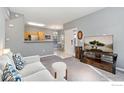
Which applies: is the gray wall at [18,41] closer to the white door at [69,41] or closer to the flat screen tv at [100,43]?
the white door at [69,41]

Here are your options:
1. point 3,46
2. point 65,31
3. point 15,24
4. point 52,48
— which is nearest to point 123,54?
point 65,31

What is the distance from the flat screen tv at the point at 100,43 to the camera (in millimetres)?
2438

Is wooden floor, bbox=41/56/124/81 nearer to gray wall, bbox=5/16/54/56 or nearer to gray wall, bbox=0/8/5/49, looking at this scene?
gray wall, bbox=5/16/54/56

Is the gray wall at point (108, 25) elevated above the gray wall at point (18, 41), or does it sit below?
above

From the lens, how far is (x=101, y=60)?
8.55 ft

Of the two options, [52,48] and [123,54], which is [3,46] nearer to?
[52,48]

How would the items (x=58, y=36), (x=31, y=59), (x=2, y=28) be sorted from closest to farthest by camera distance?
1. (x=2, y=28)
2. (x=31, y=59)
3. (x=58, y=36)

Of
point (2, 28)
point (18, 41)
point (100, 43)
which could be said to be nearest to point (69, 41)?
point (100, 43)

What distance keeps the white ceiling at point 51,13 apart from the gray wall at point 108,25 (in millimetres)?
258

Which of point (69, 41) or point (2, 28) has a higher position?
point (2, 28)

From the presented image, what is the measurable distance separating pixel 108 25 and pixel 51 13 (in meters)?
1.37

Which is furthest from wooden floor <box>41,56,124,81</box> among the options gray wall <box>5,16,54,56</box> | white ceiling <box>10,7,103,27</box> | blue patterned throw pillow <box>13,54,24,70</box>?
white ceiling <box>10,7,103,27</box>

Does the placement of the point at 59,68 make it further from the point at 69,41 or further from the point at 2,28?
the point at 2,28

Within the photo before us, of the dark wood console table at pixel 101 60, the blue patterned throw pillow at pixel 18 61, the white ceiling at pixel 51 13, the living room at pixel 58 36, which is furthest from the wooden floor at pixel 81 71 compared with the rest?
the white ceiling at pixel 51 13
